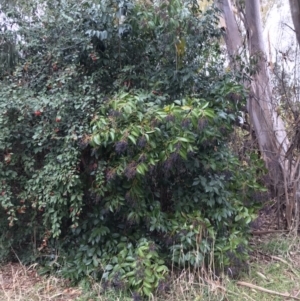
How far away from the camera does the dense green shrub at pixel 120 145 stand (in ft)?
16.1

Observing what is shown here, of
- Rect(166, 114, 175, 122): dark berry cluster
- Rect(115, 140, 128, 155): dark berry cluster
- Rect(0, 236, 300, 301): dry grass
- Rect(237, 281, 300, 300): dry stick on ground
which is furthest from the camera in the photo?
Rect(237, 281, 300, 300): dry stick on ground

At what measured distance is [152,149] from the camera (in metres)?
4.81

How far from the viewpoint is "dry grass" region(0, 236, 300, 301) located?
16.6ft

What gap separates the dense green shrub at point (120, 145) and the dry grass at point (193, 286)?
182 millimetres

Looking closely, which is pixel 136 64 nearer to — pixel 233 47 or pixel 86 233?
pixel 86 233

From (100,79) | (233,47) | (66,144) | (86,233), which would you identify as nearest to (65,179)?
(66,144)

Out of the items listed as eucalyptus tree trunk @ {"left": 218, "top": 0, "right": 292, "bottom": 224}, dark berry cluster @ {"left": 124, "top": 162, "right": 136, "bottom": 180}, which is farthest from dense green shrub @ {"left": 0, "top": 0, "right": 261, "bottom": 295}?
eucalyptus tree trunk @ {"left": 218, "top": 0, "right": 292, "bottom": 224}

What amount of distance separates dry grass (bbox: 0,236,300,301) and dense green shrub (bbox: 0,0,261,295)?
0.60 ft

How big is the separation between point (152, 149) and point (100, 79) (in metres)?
1.22

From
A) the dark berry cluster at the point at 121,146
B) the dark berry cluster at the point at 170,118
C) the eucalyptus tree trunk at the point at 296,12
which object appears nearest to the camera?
the dark berry cluster at the point at 121,146

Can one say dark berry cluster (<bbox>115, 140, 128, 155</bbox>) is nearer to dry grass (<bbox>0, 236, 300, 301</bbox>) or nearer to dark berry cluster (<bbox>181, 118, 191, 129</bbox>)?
dark berry cluster (<bbox>181, 118, 191, 129</bbox>)

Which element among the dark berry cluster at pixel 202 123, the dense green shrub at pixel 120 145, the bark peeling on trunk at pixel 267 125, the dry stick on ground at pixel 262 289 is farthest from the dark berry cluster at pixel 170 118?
the bark peeling on trunk at pixel 267 125

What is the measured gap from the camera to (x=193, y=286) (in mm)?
5141

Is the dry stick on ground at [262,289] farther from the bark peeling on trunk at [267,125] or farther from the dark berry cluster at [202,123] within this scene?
the bark peeling on trunk at [267,125]
